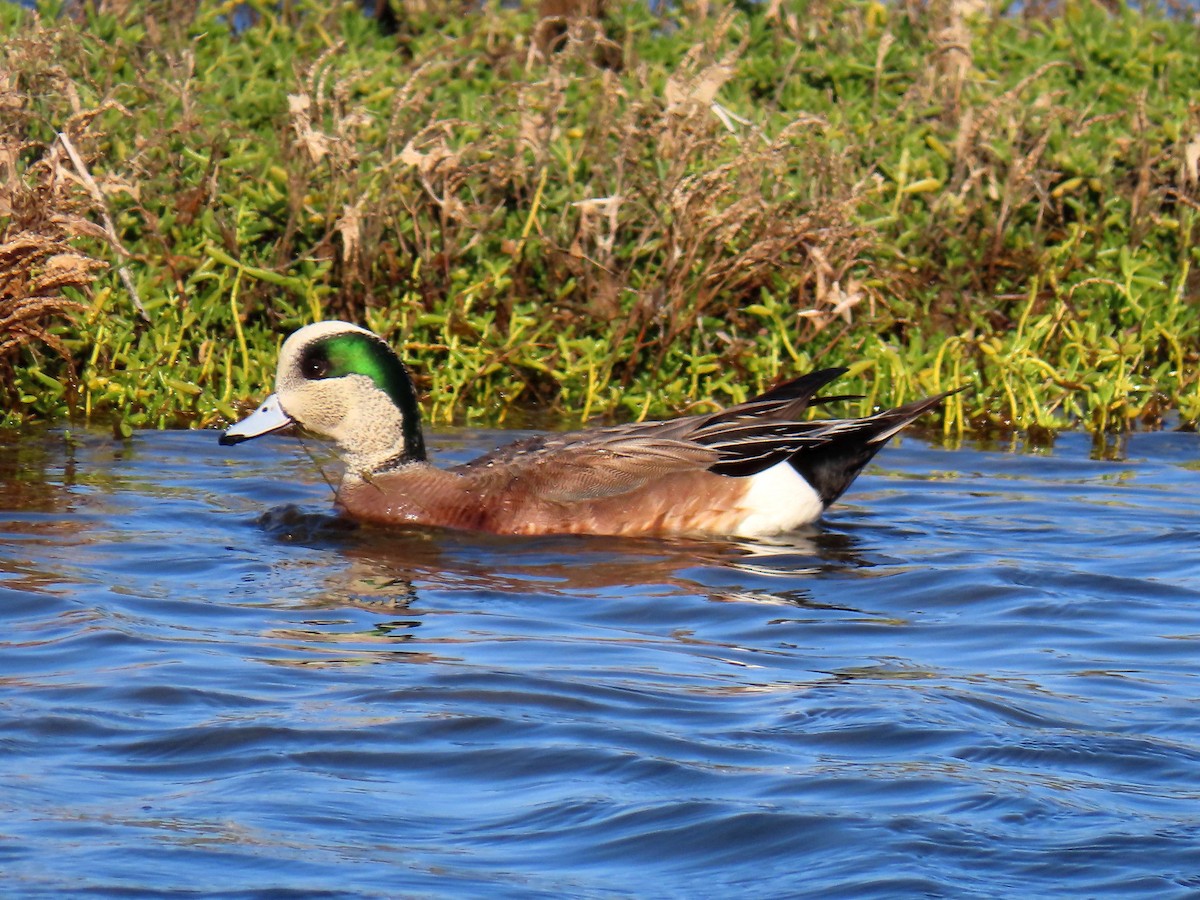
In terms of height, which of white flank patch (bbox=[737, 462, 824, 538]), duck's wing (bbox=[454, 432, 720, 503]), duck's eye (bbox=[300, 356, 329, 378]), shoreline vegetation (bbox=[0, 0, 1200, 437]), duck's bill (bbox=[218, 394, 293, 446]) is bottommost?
white flank patch (bbox=[737, 462, 824, 538])

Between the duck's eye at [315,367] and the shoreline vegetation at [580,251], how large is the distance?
0.67m

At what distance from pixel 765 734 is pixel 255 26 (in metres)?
6.61

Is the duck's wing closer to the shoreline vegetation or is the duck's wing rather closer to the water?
the water

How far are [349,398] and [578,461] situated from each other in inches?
29.5

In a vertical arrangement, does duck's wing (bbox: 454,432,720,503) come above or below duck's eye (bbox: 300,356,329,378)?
below

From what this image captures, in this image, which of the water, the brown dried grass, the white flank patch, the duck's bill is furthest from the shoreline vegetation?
the white flank patch

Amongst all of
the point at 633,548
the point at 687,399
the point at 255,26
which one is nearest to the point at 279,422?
the point at 633,548

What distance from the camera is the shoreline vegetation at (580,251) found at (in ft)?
23.1

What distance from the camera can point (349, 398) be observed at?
6.33m

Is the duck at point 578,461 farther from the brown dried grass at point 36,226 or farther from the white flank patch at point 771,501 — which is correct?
the brown dried grass at point 36,226

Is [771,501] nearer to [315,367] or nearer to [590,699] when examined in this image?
[315,367]

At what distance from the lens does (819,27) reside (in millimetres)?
10031

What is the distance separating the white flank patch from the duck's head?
98 centimetres

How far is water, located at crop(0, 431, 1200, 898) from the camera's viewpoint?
11.2ft
